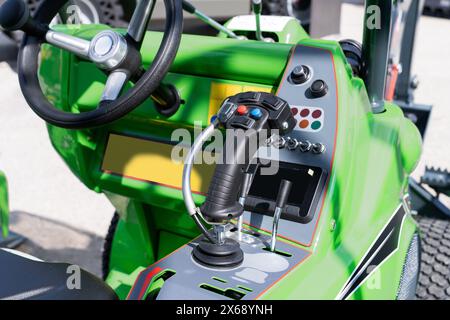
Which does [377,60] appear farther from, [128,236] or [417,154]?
[128,236]

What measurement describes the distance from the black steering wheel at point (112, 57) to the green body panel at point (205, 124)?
0.26 meters

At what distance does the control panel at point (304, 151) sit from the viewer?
1.44 metres

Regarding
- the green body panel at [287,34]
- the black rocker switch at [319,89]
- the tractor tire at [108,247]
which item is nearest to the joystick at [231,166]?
the black rocker switch at [319,89]

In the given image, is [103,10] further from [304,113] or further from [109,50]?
[304,113]

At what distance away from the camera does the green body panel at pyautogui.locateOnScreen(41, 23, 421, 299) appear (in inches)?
56.9

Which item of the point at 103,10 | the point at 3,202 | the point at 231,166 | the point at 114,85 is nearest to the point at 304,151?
the point at 231,166

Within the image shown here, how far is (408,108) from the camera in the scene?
111 inches

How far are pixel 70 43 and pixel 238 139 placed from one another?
1.95 ft

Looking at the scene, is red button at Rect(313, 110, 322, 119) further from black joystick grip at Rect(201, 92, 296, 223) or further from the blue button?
the blue button

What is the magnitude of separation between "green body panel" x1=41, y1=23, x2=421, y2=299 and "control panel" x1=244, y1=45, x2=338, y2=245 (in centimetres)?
3

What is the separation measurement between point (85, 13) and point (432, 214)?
169 inches

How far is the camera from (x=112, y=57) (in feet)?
4.86

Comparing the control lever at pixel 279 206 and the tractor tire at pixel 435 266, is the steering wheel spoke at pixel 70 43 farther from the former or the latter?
the tractor tire at pixel 435 266
